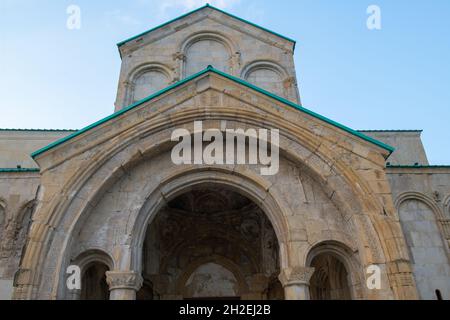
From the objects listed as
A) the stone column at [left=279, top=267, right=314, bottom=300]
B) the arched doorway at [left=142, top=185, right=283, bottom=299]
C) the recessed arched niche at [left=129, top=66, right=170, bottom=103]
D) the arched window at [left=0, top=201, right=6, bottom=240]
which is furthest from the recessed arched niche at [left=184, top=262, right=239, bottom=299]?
the recessed arched niche at [left=129, top=66, right=170, bottom=103]

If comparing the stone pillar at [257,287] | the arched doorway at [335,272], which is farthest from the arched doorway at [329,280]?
the stone pillar at [257,287]

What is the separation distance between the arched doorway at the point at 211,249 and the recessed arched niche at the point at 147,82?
4283mm

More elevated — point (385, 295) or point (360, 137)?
point (360, 137)

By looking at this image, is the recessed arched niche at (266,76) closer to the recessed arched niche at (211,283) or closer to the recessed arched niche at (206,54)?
the recessed arched niche at (206,54)

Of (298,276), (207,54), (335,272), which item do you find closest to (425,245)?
(335,272)

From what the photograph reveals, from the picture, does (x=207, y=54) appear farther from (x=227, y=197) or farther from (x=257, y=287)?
(x=257, y=287)

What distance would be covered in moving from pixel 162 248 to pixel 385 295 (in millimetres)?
7853

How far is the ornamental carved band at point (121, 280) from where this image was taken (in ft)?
25.6

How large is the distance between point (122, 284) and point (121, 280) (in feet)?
0.28

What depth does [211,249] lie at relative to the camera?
44.4 ft

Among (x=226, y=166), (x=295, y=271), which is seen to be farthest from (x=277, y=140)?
(x=295, y=271)

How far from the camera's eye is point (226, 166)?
9.24 meters
